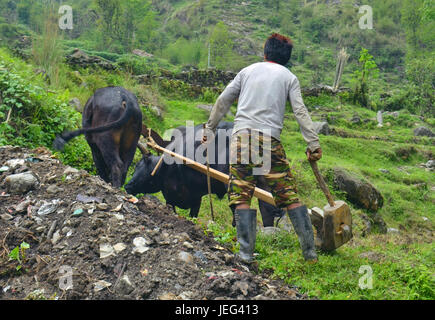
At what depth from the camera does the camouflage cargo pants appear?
3.51m

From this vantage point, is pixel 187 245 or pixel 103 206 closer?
pixel 187 245

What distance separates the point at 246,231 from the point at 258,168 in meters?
0.57

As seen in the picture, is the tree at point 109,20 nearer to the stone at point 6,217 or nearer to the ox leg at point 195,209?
the ox leg at point 195,209

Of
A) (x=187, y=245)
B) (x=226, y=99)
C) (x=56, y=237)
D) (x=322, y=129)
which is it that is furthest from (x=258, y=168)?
(x=322, y=129)

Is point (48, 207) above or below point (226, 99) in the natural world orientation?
below

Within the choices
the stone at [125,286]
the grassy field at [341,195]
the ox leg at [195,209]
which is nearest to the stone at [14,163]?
the grassy field at [341,195]

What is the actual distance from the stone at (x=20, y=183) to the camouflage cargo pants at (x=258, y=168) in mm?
2204

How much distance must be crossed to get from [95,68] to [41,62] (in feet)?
16.6

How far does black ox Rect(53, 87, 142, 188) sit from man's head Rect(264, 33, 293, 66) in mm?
2181

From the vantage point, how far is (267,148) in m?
3.51

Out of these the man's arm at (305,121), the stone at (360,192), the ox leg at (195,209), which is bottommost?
the stone at (360,192)

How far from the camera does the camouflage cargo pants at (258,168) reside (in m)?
3.51

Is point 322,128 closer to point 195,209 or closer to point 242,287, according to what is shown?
point 195,209

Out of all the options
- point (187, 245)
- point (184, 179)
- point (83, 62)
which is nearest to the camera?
point (187, 245)
